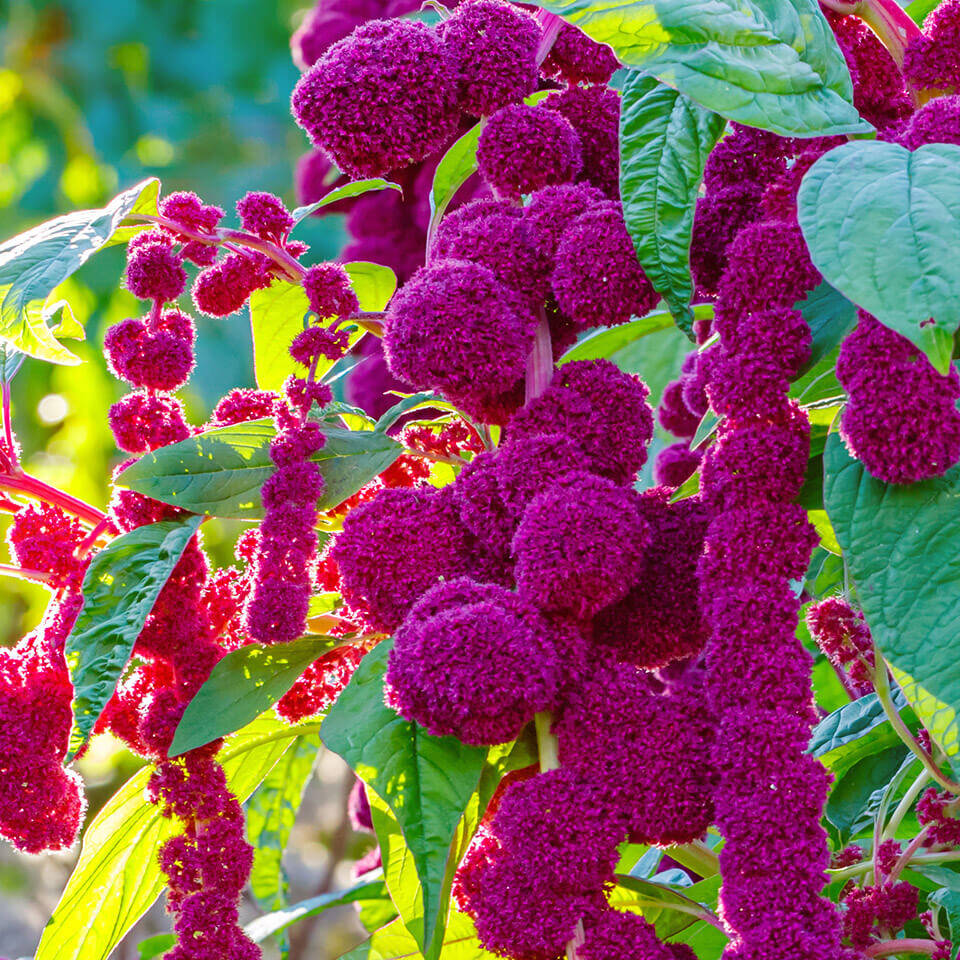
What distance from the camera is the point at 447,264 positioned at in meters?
0.45

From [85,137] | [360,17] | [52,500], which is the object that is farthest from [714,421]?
[85,137]

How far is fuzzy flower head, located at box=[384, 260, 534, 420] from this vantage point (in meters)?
0.43

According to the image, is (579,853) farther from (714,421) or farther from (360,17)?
(360,17)

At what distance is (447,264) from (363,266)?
0.23 metres

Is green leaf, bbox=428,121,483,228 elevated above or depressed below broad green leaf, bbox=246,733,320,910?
above

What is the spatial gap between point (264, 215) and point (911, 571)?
306mm

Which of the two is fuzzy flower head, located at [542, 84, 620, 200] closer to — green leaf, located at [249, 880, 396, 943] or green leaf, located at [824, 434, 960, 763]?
green leaf, located at [824, 434, 960, 763]

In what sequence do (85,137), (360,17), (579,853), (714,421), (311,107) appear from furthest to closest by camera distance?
(85,137)
(360,17)
(714,421)
(311,107)
(579,853)

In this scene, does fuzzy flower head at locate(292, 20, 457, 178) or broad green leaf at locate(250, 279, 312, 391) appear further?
broad green leaf at locate(250, 279, 312, 391)

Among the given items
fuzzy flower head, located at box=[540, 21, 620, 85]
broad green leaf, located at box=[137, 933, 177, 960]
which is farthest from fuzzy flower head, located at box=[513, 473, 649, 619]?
broad green leaf, located at box=[137, 933, 177, 960]

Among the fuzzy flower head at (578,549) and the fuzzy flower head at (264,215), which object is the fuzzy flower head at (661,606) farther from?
the fuzzy flower head at (264,215)

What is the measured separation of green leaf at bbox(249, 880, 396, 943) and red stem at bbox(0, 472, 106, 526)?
33cm

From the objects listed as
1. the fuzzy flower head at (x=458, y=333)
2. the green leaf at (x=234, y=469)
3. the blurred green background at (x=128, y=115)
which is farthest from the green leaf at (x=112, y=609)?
the blurred green background at (x=128, y=115)

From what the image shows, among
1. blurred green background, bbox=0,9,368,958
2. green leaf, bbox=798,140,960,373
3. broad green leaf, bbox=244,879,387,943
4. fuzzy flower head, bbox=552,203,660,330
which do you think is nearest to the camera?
green leaf, bbox=798,140,960,373
